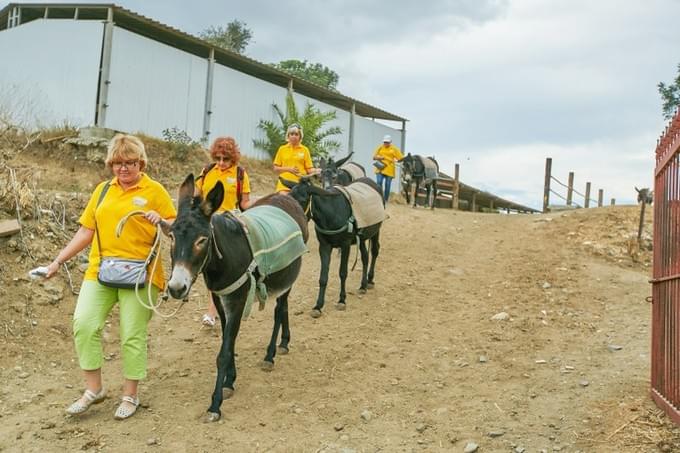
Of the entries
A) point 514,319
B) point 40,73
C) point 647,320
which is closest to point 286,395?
point 514,319

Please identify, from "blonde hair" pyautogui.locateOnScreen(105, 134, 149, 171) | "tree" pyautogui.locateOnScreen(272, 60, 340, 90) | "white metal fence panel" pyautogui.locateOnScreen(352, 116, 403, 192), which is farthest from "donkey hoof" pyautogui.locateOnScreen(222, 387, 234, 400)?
"tree" pyautogui.locateOnScreen(272, 60, 340, 90)

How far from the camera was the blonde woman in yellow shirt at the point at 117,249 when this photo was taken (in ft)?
13.7

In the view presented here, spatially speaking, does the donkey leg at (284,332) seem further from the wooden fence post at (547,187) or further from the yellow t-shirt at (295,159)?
the wooden fence post at (547,187)

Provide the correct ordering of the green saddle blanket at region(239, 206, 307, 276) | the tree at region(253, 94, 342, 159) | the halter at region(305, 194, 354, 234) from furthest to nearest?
the tree at region(253, 94, 342, 159) → the halter at region(305, 194, 354, 234) → the green saddle blanket at region(239, 206, 307, 276)

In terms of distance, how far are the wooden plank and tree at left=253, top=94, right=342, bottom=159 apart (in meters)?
11.3

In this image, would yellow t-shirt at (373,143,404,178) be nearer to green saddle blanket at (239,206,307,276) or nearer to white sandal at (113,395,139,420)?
green saddle blanket at (239,206,307,276)

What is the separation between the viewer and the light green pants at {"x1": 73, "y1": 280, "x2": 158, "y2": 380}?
4.15 meters

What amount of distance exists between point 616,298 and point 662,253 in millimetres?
4155

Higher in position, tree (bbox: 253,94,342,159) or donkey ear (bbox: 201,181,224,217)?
tree (bbox: 253,94,342,159)

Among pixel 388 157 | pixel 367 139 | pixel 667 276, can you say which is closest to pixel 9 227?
pixel 667 276

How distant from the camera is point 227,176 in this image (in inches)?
231

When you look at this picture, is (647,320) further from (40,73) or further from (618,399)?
(40,73)

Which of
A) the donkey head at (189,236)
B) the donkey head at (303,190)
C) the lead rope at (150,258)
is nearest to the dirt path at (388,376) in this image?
the lead rope at (150,258)

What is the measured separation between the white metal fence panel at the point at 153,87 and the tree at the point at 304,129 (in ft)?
8.36
